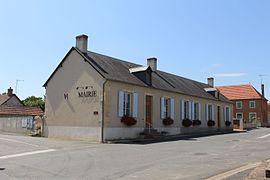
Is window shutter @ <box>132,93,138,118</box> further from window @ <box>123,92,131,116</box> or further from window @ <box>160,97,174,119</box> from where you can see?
window @ <box>160,97,174,119</box>

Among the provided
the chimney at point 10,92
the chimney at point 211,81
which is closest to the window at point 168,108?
the chimney at point 211,81

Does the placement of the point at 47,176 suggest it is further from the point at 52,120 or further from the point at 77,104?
the point at 52,120

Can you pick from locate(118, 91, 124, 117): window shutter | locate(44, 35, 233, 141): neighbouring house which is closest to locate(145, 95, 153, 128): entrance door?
locate(44, 35, 233, 141): neighbouring house

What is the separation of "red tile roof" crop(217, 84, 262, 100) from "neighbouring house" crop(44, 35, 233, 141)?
33.6 meters

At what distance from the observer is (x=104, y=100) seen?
20.8 metres

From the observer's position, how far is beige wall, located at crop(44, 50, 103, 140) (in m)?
21.2

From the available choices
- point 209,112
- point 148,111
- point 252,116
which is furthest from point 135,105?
point 252,116

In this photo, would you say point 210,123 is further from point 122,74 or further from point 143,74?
point 122,74

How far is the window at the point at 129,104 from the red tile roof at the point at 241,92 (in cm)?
3973

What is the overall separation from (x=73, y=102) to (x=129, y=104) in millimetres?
3713

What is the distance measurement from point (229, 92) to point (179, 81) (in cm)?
3132

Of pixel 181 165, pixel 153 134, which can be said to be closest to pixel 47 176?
pixel 181 165

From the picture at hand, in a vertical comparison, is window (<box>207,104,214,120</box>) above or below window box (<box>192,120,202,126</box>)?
above

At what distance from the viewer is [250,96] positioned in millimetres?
58125
